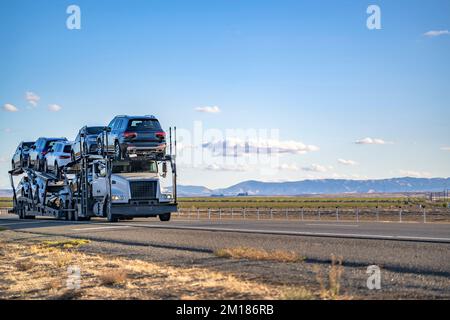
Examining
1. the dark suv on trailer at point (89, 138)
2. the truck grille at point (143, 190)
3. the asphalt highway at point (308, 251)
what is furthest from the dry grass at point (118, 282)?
the dark suv on trailer at point (89, 138)

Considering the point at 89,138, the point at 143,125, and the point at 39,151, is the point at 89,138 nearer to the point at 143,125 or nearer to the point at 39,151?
the point at 143,125

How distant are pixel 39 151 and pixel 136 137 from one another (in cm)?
1022

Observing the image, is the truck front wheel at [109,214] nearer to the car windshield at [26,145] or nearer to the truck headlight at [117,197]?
the truck headlight at [117,197]

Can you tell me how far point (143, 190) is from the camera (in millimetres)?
30141

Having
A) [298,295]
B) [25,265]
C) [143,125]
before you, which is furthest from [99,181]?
[298,295]

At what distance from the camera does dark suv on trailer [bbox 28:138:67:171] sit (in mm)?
36562

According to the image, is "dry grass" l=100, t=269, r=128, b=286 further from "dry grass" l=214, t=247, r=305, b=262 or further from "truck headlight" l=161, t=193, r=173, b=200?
"truck headlight" l=161, t=193, r=173, b=200

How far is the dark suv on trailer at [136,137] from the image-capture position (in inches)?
1134

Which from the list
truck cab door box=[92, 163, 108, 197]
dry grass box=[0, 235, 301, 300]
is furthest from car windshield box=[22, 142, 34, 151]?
dry grass box=[0, 235, 301, 300]

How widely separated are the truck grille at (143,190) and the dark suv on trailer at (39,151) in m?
8.35

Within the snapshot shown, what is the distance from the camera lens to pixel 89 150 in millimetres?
32469
